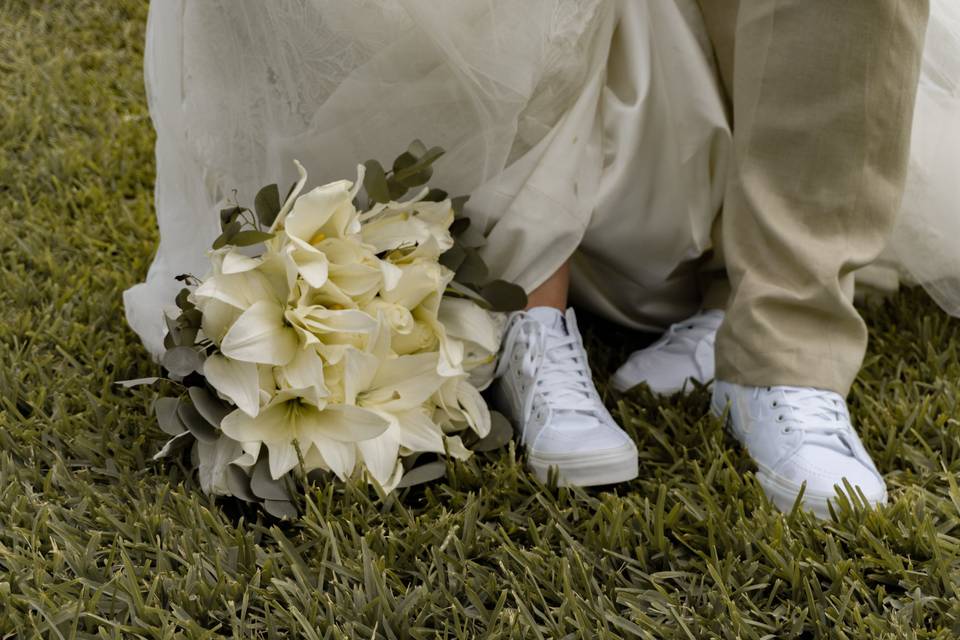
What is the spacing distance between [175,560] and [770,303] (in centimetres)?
76

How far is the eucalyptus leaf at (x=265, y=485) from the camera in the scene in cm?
117

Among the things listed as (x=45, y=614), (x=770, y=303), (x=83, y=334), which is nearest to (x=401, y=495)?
(x=45, y=614)

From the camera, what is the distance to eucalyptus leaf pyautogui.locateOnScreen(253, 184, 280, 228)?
124 cm

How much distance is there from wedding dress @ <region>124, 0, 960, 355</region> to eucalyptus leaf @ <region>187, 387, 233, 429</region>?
10.6 inches

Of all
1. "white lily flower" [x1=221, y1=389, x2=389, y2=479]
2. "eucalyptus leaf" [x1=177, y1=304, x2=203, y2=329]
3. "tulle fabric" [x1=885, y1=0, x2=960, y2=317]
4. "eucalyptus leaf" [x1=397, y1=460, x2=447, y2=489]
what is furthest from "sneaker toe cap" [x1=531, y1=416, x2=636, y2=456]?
"tulle fabric" [x1=885, y1=0, x2=960, y2=317]

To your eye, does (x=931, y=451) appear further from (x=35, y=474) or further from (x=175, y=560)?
(x=35, y=474)

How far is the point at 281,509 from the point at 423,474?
0.56 ft

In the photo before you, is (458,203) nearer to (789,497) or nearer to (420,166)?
(420,166)

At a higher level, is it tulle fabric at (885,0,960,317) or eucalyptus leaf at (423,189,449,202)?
eucalyptus leaf at (423,189,449,202)

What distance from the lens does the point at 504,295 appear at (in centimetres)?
134

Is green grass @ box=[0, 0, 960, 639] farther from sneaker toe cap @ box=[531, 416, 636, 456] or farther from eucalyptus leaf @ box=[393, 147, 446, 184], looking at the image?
eucalyptus leaf @ box=[393, 147, 446, 184]

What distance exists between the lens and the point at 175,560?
1103mm

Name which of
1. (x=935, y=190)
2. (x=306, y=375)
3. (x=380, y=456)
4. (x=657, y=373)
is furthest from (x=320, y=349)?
(x=935, y=190)

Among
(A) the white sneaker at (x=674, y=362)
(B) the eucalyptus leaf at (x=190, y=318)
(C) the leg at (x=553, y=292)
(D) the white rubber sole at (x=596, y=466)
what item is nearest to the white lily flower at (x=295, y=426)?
(B) the eucalyptus leaf at (x=190, y=318)
